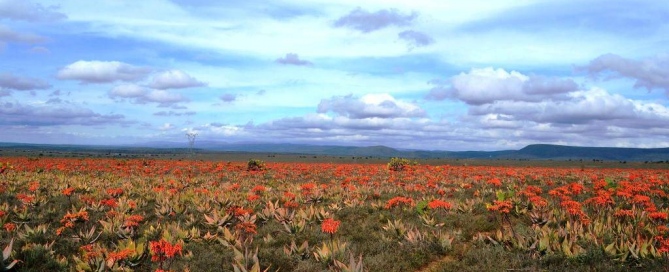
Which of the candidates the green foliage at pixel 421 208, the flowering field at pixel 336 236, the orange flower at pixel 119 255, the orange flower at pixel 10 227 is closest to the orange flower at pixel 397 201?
the flowering field at pixel 336 236

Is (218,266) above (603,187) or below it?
below

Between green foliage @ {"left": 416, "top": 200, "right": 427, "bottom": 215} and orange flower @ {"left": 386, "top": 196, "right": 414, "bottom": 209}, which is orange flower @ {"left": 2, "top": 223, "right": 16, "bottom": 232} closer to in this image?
orange flower @ {"left": 386, "top": 196, "right": 414, "bottom": 209}

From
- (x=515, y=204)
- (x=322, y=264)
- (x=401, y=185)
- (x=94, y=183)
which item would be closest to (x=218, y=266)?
(x=322, y=264)

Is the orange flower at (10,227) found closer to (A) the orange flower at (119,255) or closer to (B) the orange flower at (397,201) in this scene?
(A) the orange flower at (119,255)

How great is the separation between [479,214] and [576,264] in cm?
449

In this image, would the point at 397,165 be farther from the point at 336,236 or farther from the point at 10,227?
the point at 10,227

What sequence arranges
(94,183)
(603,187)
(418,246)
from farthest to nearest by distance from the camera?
(94,183)
(603,187)
(418,246)

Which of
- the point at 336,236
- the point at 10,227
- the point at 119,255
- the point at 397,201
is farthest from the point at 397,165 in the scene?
the point at 119,255

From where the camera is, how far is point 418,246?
8.00 meters

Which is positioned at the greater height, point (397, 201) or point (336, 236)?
point (397, 201)

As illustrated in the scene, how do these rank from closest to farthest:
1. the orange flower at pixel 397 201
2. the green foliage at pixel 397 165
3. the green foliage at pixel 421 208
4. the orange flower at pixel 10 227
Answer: the orange flower at pixel 10 227 → the green foliage at pixel 421 208 → the orange flower at pixel 397 201 → the green foliage at pixel 397 165

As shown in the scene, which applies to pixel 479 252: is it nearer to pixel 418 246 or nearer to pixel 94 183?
pixel 418 246

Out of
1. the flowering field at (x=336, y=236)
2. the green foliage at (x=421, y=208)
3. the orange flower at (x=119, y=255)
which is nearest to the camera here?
the orange flower at (x=119, y=255)

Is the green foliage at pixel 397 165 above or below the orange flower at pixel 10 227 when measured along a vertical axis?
above
